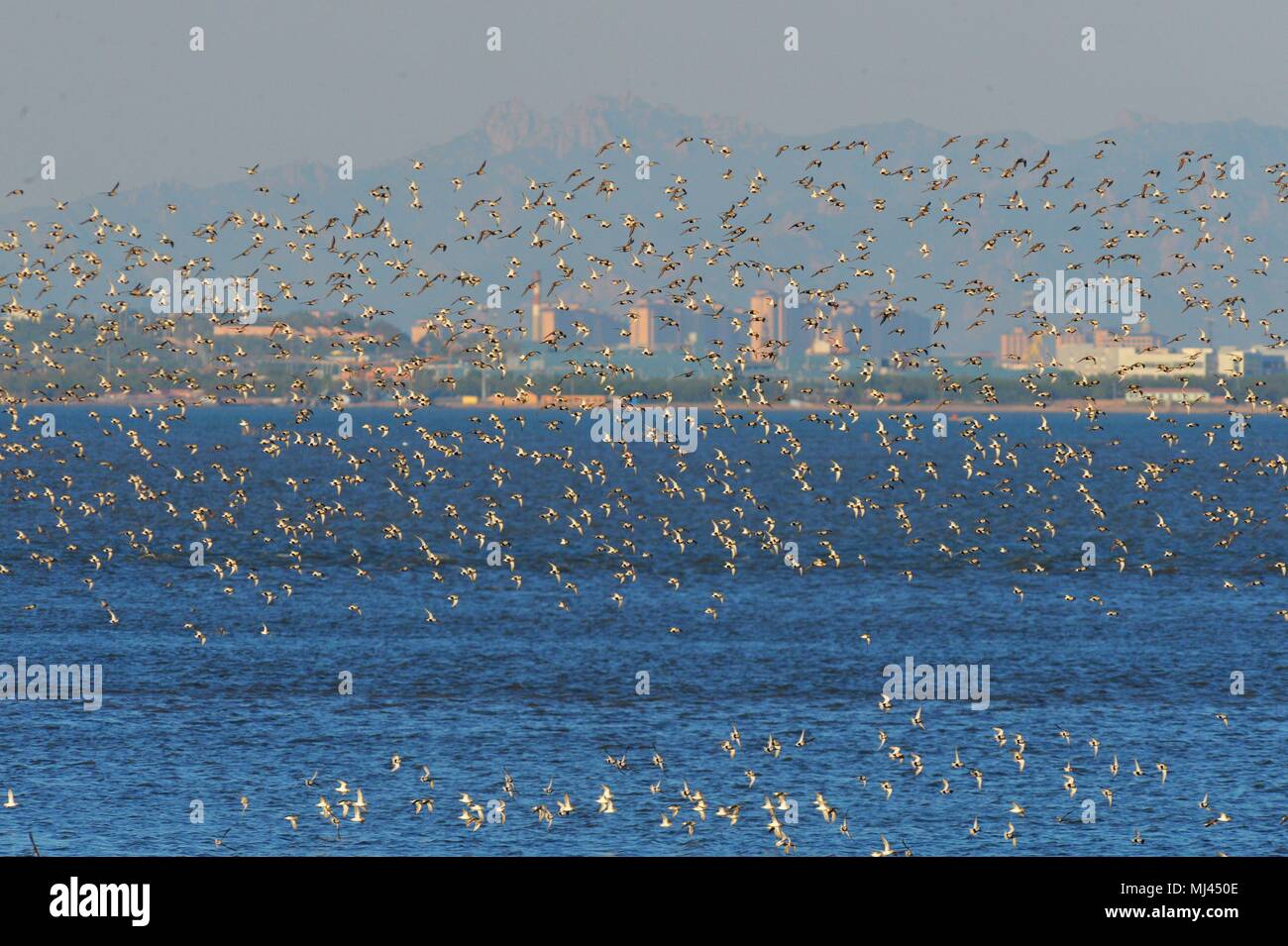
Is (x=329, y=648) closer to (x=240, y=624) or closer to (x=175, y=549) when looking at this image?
(x=240, y=624)

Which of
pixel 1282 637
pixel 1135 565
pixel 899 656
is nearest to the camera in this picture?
pixel 899 656

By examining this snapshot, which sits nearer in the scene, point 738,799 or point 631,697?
point 738,799

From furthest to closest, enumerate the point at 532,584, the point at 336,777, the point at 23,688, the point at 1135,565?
the point at 1135,565, the point at 532,584, the point at 23,688, the point at 336,777

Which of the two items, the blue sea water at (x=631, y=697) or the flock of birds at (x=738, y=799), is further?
the blue sea water at (x=631, y=697)

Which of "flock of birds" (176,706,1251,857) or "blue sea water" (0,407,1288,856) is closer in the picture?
"flock of birds" (176,706,1251,857)

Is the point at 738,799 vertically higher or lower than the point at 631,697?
higher

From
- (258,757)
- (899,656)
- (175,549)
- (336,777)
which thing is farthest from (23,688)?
(175,549)
